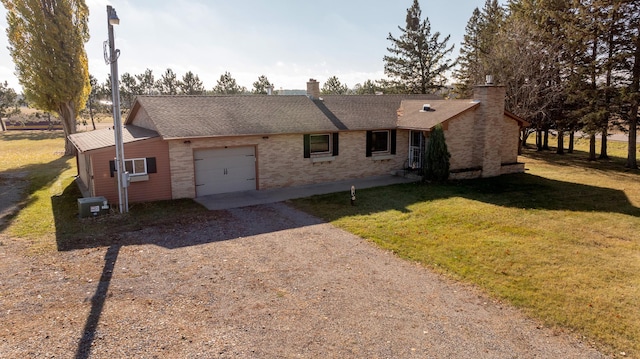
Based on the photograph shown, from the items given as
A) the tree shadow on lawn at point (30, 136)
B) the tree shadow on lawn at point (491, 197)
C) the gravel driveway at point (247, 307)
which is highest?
the tree shadow on lawn at point (30, 136)

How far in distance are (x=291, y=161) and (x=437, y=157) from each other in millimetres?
6999

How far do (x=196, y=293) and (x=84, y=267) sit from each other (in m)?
3.34

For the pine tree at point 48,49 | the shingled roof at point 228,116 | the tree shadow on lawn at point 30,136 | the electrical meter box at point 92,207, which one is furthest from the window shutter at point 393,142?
the tree shadow on lawn at point 30,136

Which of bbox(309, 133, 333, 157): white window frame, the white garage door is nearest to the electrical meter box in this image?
the white garage door

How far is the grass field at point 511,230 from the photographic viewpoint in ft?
25.8

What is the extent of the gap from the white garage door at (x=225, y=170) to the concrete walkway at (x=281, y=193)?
36cm

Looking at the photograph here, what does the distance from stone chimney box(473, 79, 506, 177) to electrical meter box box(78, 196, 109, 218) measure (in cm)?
1753

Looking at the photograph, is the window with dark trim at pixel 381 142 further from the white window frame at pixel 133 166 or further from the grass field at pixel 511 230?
the white window frame at pixel 133 166

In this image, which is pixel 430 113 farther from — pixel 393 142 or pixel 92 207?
pixel 92 207

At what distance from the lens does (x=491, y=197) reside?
1673 cm

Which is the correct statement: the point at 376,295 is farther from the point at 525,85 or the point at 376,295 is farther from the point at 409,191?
the point at 525,85

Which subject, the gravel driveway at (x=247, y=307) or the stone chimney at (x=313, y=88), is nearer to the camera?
the gravel driveway at (x=247, y=307)

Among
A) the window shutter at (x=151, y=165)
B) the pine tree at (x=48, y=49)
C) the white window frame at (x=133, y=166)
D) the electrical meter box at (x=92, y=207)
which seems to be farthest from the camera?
the pine tree at (x=48, y=49)

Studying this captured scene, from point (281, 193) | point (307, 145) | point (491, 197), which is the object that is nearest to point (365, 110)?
point (307, 145)
